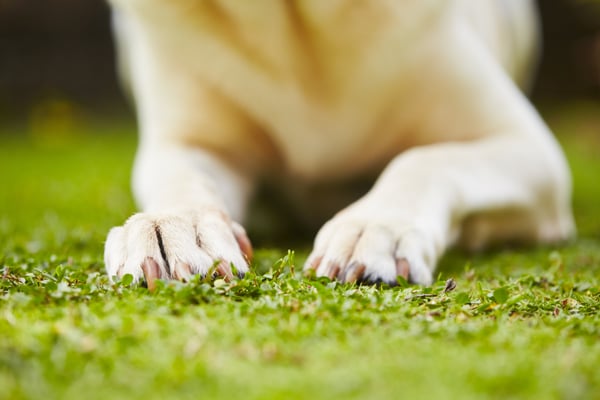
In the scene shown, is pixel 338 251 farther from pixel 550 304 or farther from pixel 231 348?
pixel 231 348

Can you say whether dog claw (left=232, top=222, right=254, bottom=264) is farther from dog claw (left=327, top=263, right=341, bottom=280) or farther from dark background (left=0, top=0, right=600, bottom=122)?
dark background (left=0, top=0, right=600, bottom=122)

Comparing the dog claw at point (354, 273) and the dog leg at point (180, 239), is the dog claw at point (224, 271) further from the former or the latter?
the dog claw at point (354, 273)

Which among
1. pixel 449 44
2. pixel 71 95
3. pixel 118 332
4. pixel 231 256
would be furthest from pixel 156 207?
pixel 71 95

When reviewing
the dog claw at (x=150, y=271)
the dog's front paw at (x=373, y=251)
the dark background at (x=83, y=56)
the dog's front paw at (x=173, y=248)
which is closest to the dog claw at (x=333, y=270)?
the dog's front paw at (x=373, y=251)

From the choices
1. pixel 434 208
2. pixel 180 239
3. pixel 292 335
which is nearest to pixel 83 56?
pixel 434 208

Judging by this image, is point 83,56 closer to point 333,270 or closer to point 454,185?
point 454,185
